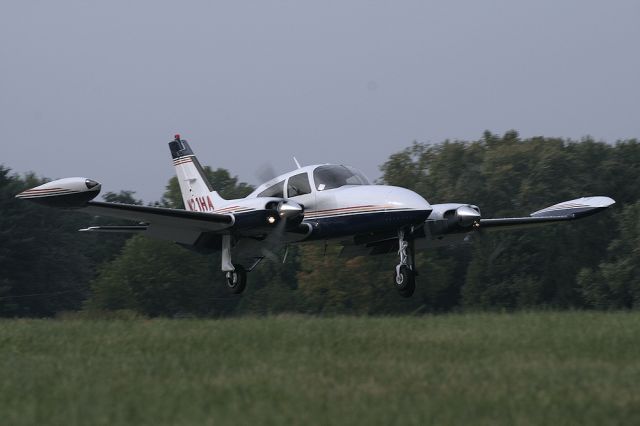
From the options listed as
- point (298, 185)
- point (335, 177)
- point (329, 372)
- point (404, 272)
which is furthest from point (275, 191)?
point (329, 372)

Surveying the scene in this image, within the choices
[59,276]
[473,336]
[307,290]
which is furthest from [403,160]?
[473,336]

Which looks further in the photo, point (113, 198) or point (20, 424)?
point (113, 198)

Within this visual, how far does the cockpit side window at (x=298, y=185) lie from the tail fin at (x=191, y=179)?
345 cm

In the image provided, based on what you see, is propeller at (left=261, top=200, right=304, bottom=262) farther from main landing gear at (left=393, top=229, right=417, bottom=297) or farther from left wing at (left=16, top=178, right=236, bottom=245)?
main landing gear at (left=393, top=229, right=417, bottom=297)

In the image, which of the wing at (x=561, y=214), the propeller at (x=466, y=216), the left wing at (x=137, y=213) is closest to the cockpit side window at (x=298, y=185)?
the left wing at (x=137, y=213)

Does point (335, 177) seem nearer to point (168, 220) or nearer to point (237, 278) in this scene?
point (237, 278)

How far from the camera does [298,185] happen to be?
24.8m

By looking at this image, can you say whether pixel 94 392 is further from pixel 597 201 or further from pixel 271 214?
pixel 597 201

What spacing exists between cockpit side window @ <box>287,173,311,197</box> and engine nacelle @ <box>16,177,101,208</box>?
6.25 m

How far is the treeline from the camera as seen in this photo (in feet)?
229

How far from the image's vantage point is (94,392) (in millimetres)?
10211

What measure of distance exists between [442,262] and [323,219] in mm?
51769

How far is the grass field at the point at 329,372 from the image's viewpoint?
29.6 ft

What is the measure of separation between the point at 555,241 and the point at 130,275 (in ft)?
115
